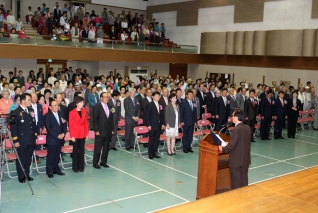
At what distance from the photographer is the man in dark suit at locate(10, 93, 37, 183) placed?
758 centimetres

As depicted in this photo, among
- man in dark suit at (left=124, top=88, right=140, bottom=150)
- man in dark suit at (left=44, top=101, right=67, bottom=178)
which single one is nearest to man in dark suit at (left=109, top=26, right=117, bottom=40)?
man in dark suit at (left=124, top=88, right=140, bottom=150)

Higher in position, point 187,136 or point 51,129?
point 51,129

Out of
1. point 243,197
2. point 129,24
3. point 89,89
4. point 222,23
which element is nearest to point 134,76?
point 129,24

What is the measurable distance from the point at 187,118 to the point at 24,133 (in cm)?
469

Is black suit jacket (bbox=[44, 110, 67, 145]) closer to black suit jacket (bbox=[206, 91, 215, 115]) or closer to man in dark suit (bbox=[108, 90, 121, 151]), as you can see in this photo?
man in dark suit (bbox=[108, 90, 121, 151])

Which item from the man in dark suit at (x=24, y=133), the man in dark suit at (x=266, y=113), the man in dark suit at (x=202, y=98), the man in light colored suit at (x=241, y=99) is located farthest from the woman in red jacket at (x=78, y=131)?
the man in dark suit at (x=266, y=113)

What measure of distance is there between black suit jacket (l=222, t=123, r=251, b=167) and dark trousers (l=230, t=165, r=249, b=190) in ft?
0.32

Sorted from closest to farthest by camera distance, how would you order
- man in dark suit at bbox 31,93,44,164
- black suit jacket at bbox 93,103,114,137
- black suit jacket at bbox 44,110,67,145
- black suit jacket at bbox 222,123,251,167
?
black suit jacket at bbox 222,123,251,167 < black suit jacket at bbox 44,110,67,145 < black suit jacket at bbox 93,103,114,137 < man in dark suit at bbox 31,93,44,164

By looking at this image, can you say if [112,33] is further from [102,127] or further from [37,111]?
[102,127]

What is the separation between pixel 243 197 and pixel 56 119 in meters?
4.86

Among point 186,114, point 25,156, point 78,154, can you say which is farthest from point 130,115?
point 25,156

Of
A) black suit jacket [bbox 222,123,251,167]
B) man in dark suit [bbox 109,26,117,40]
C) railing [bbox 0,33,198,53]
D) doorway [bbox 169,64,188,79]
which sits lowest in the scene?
black suit jacket [bbox 222,123,251,167]

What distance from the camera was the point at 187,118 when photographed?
10641 mm

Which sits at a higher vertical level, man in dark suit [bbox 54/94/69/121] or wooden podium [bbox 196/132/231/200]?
man in dark suit [bbox 54/94/69/121]
